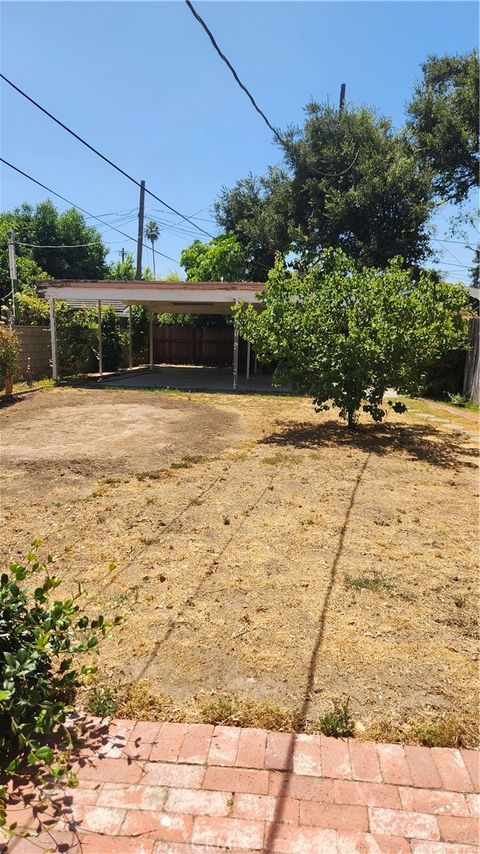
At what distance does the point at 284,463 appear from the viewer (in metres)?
6.48

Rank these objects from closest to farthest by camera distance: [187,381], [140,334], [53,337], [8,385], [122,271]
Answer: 1. [8,385]
2. [53,337]
3. [187,381]
4. [140,334]
5. [122,271]

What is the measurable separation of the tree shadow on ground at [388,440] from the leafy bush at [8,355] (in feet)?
20.1

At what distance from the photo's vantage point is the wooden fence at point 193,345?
23344mm

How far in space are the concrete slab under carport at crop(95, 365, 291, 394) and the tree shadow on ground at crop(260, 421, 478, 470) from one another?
18.9 ft

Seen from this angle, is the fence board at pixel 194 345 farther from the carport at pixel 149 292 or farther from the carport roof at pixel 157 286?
the carport roof at pixel 157 286

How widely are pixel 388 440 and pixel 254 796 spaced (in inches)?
265

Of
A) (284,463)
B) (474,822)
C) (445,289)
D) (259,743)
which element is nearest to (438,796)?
(474,822)

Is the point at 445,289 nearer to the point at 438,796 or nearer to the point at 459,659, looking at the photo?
the point at 459,659

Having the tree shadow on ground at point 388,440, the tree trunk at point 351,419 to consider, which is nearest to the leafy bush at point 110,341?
the tree shadow on ground at point 388,440

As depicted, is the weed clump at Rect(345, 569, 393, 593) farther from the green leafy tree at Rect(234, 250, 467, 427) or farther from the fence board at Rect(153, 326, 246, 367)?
the fence board at Rect(153, 326, 246, 367)

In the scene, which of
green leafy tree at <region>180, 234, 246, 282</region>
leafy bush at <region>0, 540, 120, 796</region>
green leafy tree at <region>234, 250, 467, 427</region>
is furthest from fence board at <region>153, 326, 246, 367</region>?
leafy bush at <region>0, 540, 120, 796</region>

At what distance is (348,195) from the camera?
20.2 m

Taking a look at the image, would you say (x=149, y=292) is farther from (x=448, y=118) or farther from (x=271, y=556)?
(x=448, y=118)

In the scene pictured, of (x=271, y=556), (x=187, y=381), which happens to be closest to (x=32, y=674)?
(x=271, y=556)
